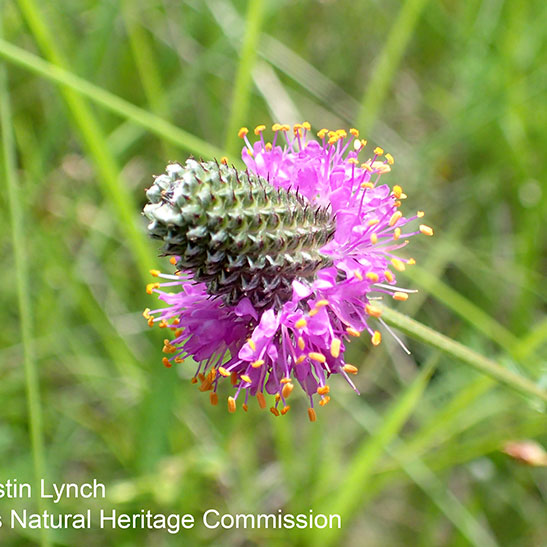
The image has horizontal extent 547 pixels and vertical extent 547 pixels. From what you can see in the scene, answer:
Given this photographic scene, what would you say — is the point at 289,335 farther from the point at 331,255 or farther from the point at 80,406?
the point at 80,406

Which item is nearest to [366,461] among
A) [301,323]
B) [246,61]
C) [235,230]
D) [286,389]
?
[286,389]

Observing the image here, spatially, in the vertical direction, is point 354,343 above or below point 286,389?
above

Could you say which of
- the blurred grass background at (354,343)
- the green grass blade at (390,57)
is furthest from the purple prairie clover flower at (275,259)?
the green grass blade at (390,57)

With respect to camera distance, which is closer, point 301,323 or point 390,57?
point 301,323

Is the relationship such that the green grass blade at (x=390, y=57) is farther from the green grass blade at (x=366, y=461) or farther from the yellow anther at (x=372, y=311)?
the yellow anther at (x=372, y=311)

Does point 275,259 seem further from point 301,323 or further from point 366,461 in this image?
point 366,461

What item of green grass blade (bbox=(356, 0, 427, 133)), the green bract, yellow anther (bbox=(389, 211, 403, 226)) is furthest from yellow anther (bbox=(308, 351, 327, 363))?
green grass blade (bbox=(356, 0, 427, 133))

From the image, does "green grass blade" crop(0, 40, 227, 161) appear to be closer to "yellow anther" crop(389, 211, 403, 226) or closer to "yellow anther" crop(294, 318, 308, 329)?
"yellow anther" crop(389, 211, 403, 226)
